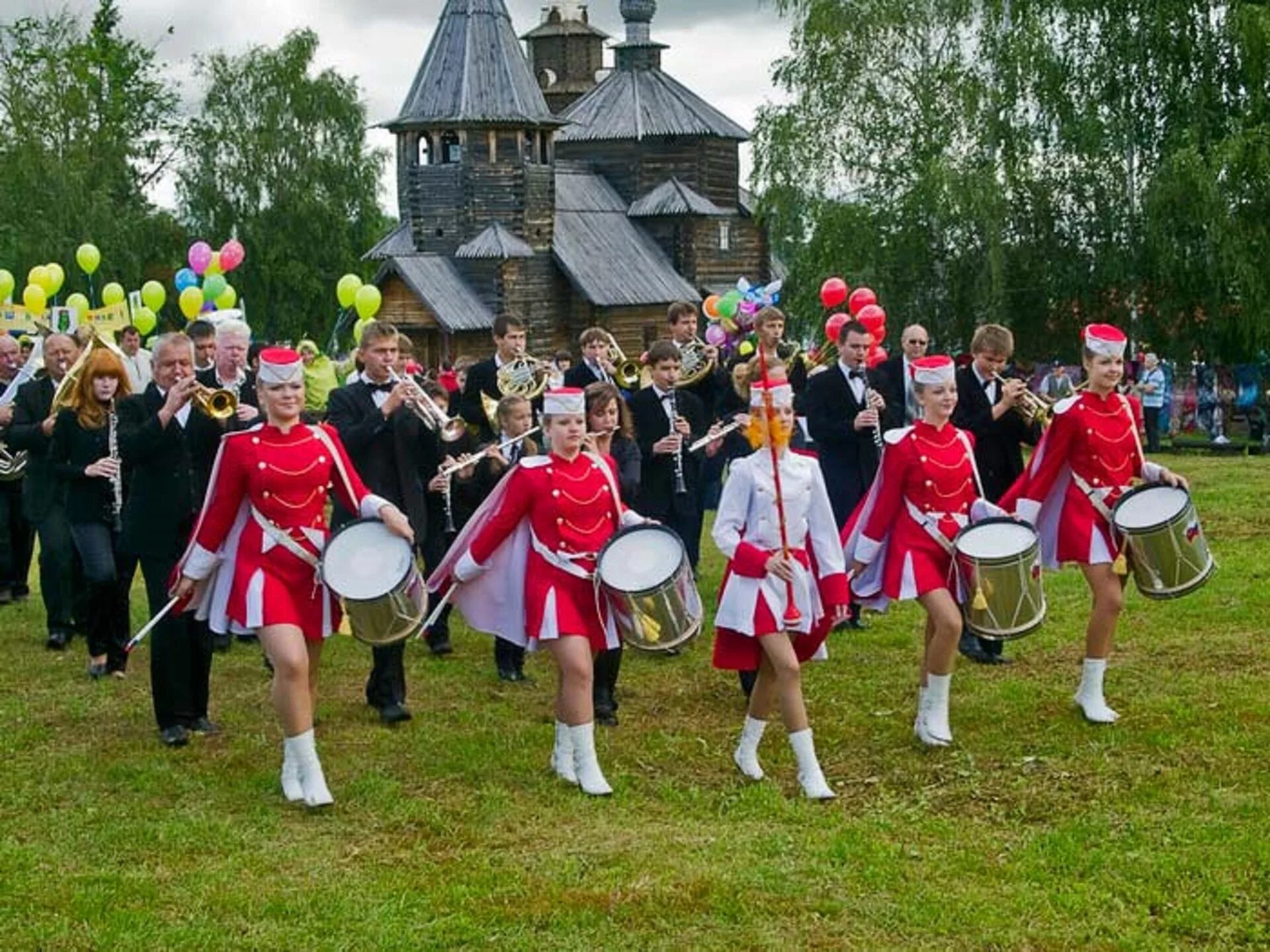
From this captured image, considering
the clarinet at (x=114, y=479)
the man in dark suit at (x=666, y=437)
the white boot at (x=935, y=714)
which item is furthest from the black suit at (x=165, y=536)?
the white boot at (x=935, y=714)

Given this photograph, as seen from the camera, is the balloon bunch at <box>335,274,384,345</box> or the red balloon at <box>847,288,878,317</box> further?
the balloon bunch at <box>335,274,384,345</box>

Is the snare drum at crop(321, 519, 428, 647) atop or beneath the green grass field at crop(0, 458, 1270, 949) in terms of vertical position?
atop

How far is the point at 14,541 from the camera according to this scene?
15.3m

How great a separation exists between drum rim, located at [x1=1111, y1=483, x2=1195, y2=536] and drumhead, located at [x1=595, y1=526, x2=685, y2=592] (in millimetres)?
2313

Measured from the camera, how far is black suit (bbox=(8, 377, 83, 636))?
12977 mm

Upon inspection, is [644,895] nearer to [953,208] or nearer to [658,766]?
[658,766]

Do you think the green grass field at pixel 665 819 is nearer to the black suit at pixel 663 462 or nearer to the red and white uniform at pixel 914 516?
the red and white uniform at pixel 914 516

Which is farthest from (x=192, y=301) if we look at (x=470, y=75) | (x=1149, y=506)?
(x=470, y=75)

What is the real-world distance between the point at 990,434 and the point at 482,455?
122 inches

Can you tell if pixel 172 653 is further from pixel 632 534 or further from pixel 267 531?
pixel 632 534

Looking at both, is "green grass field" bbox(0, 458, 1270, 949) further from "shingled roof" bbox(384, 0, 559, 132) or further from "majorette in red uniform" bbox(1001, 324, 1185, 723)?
"shingled roof" bbox(384, 0, 559, 132)

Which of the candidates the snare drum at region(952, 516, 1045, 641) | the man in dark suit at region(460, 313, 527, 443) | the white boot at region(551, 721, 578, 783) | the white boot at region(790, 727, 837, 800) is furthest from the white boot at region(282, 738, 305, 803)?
the man in dark suit at region(460, 313, 527, 443)

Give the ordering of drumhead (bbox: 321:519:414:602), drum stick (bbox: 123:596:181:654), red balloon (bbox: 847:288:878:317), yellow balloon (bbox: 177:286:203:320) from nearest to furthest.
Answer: drumhead (bbox: 321:519:414:602)
drum stick (bbox: 123:596:181:654)
red balloon (bbox: 847:288:878:317)
yellow balloon (bbox: 177:286:203:320)

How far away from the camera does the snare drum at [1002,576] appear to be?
9.44m
